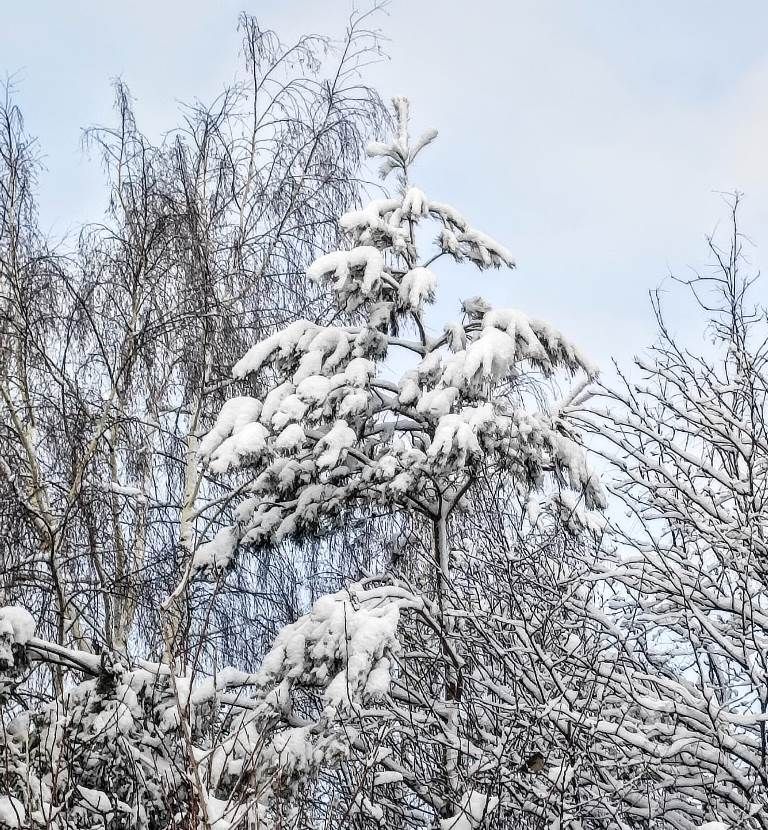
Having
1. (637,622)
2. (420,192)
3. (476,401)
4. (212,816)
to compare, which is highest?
(420,192)

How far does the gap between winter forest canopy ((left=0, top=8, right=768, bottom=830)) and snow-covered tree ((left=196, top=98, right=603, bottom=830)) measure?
0.10 feet

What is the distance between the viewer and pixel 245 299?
1094 centimetres

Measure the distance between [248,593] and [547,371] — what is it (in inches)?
151

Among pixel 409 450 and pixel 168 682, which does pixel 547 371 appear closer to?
pixel 409 450

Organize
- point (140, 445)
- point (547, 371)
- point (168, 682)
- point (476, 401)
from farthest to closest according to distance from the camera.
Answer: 1. point (140, 445)
2. point (547, 371)
3. point (476, 401)
4. point (168, 682)

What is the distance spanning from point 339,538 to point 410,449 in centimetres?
285

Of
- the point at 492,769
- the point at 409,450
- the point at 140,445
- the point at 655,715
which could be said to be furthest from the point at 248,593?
the point at 655,715

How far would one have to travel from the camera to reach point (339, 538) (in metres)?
10.5

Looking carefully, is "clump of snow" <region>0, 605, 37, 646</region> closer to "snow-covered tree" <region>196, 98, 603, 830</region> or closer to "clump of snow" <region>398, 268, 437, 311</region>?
"snow-covered tree" <region>196, 98, 603, 830</region>

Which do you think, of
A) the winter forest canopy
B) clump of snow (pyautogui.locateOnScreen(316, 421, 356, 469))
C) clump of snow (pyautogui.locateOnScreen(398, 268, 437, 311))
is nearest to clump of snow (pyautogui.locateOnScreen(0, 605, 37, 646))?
the winter forest canopy

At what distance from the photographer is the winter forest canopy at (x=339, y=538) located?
558 cm

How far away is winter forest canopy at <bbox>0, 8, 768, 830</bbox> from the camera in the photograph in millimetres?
5582

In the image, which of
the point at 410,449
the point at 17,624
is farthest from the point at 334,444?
the point at 17,624

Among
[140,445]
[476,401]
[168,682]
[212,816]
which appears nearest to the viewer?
[212,816]
